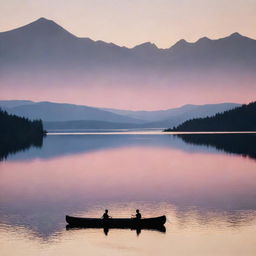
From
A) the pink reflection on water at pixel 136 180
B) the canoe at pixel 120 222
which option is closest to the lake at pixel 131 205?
the pink reflection on water at pixel 136 180

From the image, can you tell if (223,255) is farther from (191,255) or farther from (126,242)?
(126,242)

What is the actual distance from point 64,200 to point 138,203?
40.2ft

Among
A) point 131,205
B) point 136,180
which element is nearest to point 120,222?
point 131,205

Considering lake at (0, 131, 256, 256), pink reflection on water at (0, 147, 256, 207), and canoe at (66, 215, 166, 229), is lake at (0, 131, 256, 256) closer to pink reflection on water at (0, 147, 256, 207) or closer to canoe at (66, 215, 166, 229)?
pink reflection on water at (0, 147, 256, 207)

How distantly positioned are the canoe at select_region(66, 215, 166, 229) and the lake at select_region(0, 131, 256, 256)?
106cm

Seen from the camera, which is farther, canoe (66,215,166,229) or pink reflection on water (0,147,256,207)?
pink reflection on water (0,147,256,207)

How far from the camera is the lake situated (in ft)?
167

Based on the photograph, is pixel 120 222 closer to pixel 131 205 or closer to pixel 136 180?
pixel 131 205

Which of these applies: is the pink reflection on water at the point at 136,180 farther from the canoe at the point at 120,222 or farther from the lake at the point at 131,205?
the canoe at the point at 120,222

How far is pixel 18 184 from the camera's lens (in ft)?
329

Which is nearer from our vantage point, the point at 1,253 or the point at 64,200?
the point at 1,253

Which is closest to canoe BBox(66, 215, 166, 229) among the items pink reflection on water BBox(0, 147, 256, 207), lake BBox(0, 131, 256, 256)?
lake BBox(0, 131, 256, 256)

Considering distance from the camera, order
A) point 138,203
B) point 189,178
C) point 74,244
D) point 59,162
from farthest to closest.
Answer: point 59,162, point 189,178, point 138,203, point 74,244

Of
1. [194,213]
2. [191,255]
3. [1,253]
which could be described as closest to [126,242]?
[191,255]
